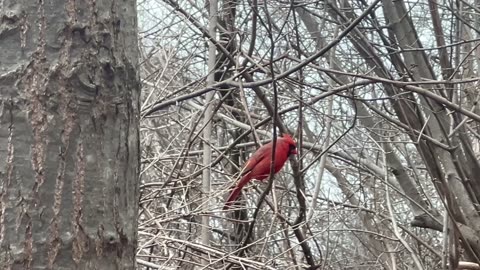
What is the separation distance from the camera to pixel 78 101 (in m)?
1.25

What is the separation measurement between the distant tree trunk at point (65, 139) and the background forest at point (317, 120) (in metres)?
2.70

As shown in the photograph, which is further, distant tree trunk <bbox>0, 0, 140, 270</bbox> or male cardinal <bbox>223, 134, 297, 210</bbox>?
male cardinal <bbox>223, 134, 297, 210</bbox>

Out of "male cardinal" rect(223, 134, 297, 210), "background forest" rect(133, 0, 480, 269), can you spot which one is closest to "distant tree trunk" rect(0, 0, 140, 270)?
"background forest" rect(133, 0, 480, 269)

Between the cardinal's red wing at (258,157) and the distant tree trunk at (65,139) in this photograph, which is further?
the cardinal's red wing at (258,157)

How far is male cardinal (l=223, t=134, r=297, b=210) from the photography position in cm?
445

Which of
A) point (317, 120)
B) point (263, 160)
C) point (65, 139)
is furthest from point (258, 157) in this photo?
point (65, 139)

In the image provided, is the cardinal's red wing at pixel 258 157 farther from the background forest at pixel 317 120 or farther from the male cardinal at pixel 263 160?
the background forest at pixel 317 120

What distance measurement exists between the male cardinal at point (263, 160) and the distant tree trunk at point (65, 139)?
3122 millimetres

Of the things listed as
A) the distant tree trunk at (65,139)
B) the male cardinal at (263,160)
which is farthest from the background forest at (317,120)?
the distant tree trunk at (65,139)

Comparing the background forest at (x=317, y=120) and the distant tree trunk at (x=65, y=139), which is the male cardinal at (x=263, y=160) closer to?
the background forest at (x=317, y=120)

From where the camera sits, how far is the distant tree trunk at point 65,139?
3.93 ft

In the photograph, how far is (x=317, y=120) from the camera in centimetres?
610

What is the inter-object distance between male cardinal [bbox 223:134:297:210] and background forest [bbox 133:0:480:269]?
0.39 ft

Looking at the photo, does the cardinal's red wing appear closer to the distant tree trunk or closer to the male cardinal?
the male cardinal
